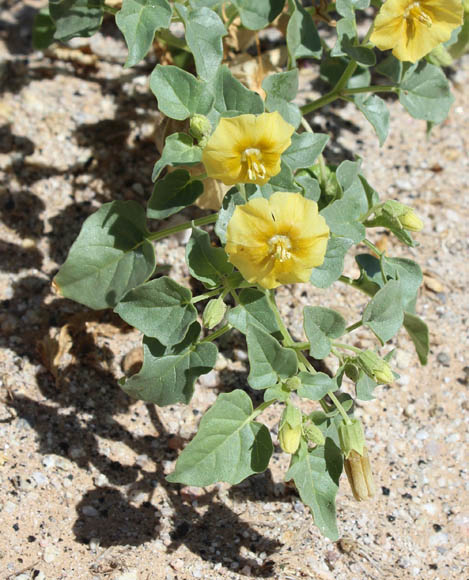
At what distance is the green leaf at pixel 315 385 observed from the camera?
76.3 inches

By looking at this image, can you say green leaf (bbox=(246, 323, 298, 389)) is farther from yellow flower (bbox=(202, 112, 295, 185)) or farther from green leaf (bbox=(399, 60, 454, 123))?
green leaf (bbox=(399, 60, 454, 123))

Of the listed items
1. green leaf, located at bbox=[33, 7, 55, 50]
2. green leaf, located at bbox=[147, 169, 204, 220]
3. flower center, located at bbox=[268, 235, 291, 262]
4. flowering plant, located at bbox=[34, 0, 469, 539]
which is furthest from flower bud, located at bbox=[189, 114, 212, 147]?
green leaf, located at bbox=[33, 7, 55, 50]

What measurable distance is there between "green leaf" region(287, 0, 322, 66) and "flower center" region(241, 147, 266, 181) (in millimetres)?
704

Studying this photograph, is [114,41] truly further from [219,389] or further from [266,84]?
[219,389]

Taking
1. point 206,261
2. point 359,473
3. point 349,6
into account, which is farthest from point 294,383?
point 349,6

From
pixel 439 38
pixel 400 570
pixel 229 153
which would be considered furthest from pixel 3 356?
pixel 439 38

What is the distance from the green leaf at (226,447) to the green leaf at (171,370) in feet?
0.59

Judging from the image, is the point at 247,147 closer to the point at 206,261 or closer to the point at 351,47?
the point at 206,261

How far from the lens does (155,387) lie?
2.12m

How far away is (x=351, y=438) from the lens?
6.51ft

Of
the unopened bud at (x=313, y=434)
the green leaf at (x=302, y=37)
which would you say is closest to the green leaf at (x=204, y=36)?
the green leaf at (x=302, y=37)

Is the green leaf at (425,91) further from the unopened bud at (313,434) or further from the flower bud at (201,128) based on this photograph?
the unopened bud at (313,434)

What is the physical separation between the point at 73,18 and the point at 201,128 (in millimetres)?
809

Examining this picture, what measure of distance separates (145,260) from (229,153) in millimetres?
656
